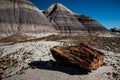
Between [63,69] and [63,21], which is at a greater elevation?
[63,21]

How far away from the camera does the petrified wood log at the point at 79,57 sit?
14.5 m

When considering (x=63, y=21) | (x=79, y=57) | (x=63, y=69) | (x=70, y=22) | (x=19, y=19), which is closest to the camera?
(x=63, y=69)

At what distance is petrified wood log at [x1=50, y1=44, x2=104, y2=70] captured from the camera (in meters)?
14.5

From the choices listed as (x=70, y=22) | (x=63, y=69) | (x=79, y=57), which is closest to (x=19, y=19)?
(x=70, y=22)

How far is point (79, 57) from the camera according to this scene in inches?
600

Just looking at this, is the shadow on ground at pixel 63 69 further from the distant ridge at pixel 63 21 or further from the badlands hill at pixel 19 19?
the distant ridge at pixel 63 21

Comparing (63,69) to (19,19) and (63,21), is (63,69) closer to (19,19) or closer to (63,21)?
(19,19)

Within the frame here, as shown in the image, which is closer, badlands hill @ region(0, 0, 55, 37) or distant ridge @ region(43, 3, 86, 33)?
badlands hill @ region(0, 0, 55, 37)

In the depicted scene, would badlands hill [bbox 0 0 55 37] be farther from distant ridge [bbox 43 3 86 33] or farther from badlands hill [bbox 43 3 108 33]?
badlands hill [bbox 43 3 108 33]

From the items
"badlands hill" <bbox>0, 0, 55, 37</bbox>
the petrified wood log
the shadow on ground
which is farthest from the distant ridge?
the petrified wood log

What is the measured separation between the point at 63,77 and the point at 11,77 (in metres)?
5.10

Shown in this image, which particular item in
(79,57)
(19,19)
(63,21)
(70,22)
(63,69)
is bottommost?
(63,69)

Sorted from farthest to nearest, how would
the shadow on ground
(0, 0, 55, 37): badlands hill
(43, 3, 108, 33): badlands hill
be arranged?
(43, 3, 108, 33): badlands hill → (0, 0, 55, 37): badlands hill → the shadow on ground

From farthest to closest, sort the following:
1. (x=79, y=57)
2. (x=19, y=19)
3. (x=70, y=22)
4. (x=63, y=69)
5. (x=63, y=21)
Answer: (x=70, y=22) → (x=63, y=21) → (x=19, y=19) → (x=79, y=57) → (x=63, y=69)
